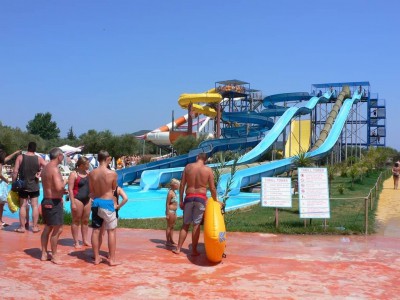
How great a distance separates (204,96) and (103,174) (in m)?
37.7

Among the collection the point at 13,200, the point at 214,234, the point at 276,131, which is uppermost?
the point at 276,131

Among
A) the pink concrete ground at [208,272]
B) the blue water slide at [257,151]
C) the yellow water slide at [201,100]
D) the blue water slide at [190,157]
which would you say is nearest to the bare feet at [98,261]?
the pink concrete ground at [208,272]

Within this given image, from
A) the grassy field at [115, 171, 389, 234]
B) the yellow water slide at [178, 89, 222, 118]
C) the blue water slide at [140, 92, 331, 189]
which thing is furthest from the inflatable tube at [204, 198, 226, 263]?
the yellow water slide at [178, 89, 222, 118]

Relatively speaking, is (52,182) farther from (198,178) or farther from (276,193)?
(276,193)

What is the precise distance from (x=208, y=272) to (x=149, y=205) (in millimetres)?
11287

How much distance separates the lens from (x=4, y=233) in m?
8.67

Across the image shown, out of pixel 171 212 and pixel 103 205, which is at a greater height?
pixel 103 205

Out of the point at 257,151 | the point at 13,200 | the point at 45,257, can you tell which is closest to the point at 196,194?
the point at 45,257

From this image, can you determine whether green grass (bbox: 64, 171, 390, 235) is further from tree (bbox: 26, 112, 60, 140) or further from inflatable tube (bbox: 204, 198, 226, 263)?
tree (bbox: 26, 112, 60, 140)

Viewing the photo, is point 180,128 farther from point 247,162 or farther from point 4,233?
point 4,233

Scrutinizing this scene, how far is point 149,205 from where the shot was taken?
57.3 ft

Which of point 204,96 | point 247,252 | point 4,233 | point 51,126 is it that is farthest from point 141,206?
point 51,126

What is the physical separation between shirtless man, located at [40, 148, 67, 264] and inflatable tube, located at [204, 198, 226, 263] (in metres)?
2.00

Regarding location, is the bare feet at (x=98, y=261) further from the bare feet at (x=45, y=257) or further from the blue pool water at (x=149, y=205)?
the blue pool water at (x=149, y=205)
